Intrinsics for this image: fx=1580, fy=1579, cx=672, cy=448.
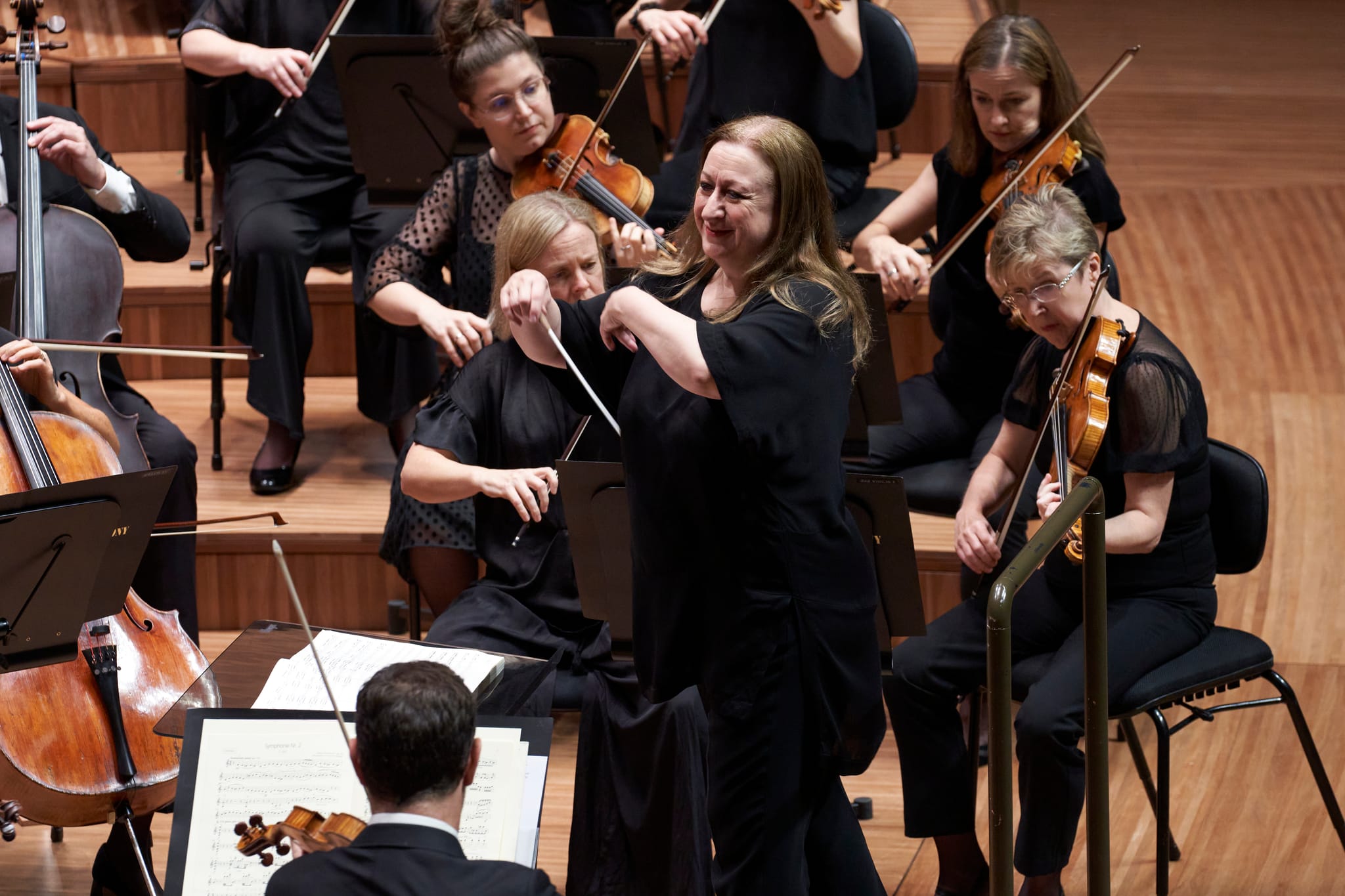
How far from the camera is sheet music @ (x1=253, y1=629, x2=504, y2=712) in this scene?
181cm

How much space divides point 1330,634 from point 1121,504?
0.99 metres

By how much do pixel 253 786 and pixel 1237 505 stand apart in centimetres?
139

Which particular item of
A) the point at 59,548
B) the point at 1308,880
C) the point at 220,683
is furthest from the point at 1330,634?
the point at 59,548

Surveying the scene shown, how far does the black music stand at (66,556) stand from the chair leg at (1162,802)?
51.3 inches

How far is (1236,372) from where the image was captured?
351 cm

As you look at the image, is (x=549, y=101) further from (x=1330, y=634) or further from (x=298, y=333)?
(x=1330, y=634)

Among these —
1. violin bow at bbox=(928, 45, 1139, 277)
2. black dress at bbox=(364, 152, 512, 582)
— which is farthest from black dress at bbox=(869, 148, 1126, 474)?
black dress at bbox=(364, 152, 512, 582)

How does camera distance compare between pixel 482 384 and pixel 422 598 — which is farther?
pixel 422 598

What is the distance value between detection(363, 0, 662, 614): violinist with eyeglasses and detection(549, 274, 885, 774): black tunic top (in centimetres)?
81

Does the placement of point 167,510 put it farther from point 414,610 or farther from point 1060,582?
point 1060,582

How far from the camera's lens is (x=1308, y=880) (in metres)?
2.28

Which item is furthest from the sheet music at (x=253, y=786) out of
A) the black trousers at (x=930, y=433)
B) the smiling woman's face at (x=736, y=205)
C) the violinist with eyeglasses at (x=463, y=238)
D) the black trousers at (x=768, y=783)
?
the black trousers at (x=930, y=433)

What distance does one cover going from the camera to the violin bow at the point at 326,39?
9.95ft

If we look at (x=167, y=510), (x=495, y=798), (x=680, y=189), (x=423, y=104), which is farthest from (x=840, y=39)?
(x=495, y=798)
